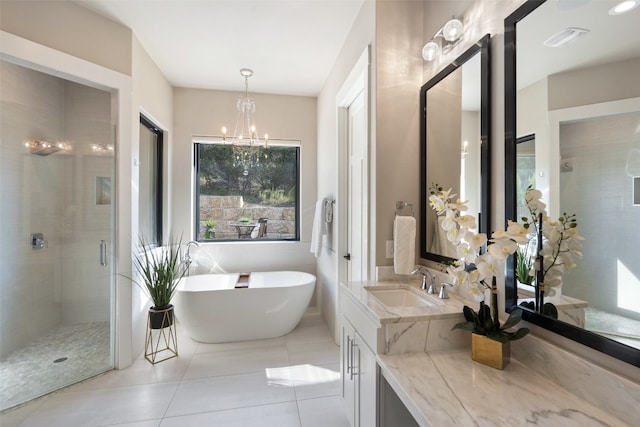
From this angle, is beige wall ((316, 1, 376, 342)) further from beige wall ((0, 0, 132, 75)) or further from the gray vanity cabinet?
beige wall ((0, 0, 132, 75))

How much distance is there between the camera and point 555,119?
1.05m

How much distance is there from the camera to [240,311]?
2.83 m

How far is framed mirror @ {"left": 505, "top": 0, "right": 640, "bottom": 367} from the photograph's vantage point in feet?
2.77

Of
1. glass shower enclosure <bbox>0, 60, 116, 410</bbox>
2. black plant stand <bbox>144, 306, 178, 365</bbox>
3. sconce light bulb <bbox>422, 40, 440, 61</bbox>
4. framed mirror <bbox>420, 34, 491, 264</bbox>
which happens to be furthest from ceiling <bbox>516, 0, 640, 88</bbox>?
black plant stand <bbox>144, 306, 178, 365</bbox>

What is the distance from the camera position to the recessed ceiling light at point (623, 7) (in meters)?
0.83

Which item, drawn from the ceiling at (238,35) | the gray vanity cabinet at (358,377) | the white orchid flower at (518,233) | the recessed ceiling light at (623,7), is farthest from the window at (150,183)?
the recessed ceiling light at (623,7)

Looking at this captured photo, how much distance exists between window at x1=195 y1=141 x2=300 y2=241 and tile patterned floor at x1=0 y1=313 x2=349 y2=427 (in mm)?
1542

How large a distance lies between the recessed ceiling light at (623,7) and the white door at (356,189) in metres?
1.47

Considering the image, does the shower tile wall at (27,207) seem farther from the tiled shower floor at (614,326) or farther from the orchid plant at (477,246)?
the tiled shower floor at (614,326)

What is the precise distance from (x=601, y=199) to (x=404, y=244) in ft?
3.22

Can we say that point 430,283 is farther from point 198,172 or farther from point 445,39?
point 198,172

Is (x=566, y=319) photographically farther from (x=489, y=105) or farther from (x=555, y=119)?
(x=489, y=105)

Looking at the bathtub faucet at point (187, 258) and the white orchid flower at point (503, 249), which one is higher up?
the white orchid flower at point (503, 249)

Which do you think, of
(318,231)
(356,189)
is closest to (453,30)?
(356,189)
